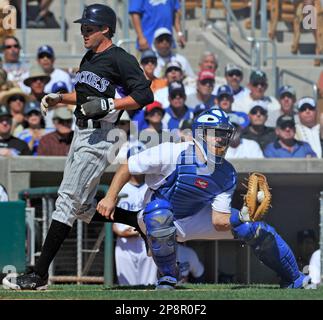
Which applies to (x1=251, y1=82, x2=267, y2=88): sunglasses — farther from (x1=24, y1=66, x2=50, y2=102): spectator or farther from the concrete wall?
(x1=24, y1=66, x2=50, y2=102): spectator

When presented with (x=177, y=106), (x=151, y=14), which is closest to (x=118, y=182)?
(x=177, y=106)

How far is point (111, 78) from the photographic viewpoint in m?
7.56

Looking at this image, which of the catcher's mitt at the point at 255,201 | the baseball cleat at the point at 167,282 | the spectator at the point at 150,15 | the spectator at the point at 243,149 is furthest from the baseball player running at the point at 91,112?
the spectator at the point at 150,15

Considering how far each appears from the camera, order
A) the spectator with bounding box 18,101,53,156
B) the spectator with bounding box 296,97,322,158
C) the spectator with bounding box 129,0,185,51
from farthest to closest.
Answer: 1. the spectator with bounding box 129,0,185,51
2. the spectator with bounding box 296,97,322,158
3. the spectator with bounding box 18,101,53,156

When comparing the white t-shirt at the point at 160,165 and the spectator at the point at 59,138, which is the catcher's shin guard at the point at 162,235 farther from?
the spectator at the point at 59,138

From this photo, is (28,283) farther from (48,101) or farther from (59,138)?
(59,138)

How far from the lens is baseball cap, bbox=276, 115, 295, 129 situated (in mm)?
11820

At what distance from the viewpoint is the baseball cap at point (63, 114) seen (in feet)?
37.4

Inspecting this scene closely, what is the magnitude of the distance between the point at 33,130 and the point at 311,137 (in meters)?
3.03

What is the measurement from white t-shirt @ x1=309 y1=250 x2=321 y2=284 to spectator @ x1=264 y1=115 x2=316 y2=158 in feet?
4.52

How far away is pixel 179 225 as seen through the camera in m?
7.93

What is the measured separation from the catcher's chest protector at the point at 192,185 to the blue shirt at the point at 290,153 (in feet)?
12.7

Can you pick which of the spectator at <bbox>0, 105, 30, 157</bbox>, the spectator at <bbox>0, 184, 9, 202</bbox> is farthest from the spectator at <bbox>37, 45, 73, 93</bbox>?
the spectator at <bbox>0, 184, 9, 202</bbox>
